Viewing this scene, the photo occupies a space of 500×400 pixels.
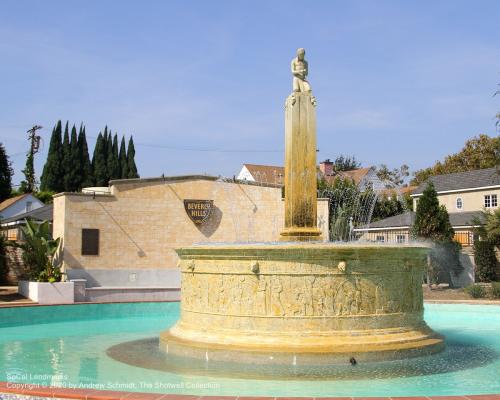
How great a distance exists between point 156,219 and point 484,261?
52.9 feet

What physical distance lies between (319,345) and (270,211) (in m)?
17.2

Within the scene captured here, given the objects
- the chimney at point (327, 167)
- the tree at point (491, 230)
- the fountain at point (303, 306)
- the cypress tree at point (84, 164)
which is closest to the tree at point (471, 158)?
the chimney at point (327, 167)

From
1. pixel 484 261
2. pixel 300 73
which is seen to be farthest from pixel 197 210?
pixel 484 261

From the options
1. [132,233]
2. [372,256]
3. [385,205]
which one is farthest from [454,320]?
[385,205]

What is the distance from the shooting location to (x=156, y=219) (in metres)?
24.7

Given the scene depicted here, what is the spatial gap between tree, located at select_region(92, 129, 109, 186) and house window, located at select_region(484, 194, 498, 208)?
37.4m

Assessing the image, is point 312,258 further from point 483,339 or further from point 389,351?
point 483,339

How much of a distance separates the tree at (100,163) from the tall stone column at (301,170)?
52611 mm

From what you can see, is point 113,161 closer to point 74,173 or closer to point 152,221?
Result: point 74,173

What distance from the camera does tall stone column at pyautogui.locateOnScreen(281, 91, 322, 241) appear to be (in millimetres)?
11836

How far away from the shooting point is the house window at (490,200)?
Result: 129 ft

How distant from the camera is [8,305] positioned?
18188mm

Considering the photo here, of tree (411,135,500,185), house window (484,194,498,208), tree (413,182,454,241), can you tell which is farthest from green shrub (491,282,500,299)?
tree (411,135,500,185)

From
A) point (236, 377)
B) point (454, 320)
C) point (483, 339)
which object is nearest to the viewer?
point (236, 377)
